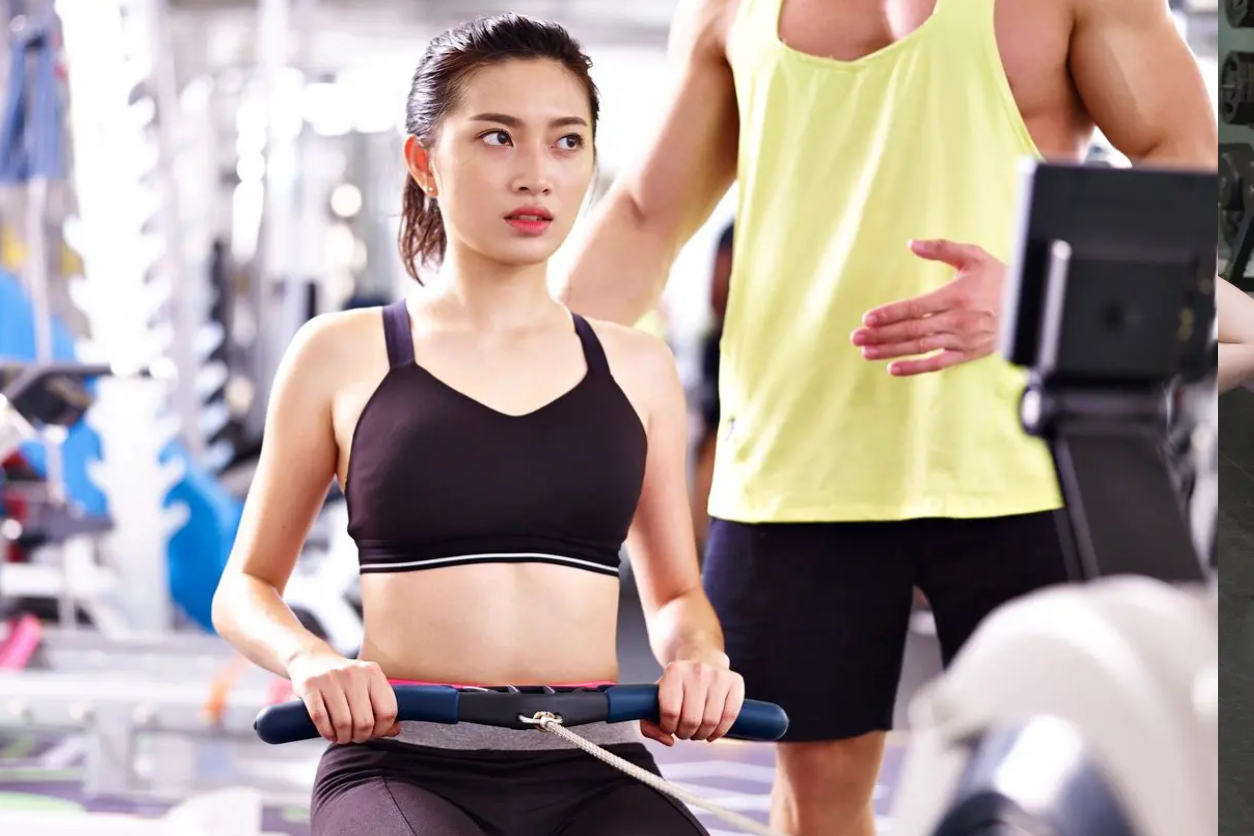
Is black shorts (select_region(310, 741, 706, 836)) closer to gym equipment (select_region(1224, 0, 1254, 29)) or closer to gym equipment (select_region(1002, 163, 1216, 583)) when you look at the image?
gym equipment (select_region(1002, 163, 1216, 583))

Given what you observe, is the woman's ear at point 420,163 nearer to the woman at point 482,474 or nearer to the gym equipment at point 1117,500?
the woman at point 482,474

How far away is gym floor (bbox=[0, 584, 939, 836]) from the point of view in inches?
104

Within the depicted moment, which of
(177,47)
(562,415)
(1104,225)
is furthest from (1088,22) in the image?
(177,47)

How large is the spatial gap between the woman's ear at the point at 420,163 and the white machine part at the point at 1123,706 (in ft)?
2.13

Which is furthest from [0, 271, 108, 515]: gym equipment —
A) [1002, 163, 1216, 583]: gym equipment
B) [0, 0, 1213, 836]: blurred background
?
[1002, 163, 1216, 583]: gym equipment

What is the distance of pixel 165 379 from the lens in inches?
145

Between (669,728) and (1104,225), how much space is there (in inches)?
20.3

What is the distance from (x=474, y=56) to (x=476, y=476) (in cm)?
36

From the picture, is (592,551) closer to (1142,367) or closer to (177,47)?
(1142,367)

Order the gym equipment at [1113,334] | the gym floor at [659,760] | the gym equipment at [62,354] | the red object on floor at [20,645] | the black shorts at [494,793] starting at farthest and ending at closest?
1. the gym equipment at [62,354]
2. the red object on floor at [20,645]
3. the gym floor at [659,760]
4. the black shorts at [494,793]
5. the gym equipment at [1113,334]

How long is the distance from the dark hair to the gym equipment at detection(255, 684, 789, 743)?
0.48 m

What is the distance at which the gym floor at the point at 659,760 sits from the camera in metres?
2.63

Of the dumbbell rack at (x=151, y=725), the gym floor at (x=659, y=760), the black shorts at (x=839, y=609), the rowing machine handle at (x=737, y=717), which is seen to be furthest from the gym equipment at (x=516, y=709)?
the dumbbell rack at (x=151, y=725)

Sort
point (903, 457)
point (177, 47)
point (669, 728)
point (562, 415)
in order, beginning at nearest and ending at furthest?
point (669, 728), point (562, 415), point (903, 457), point (177, 47)
